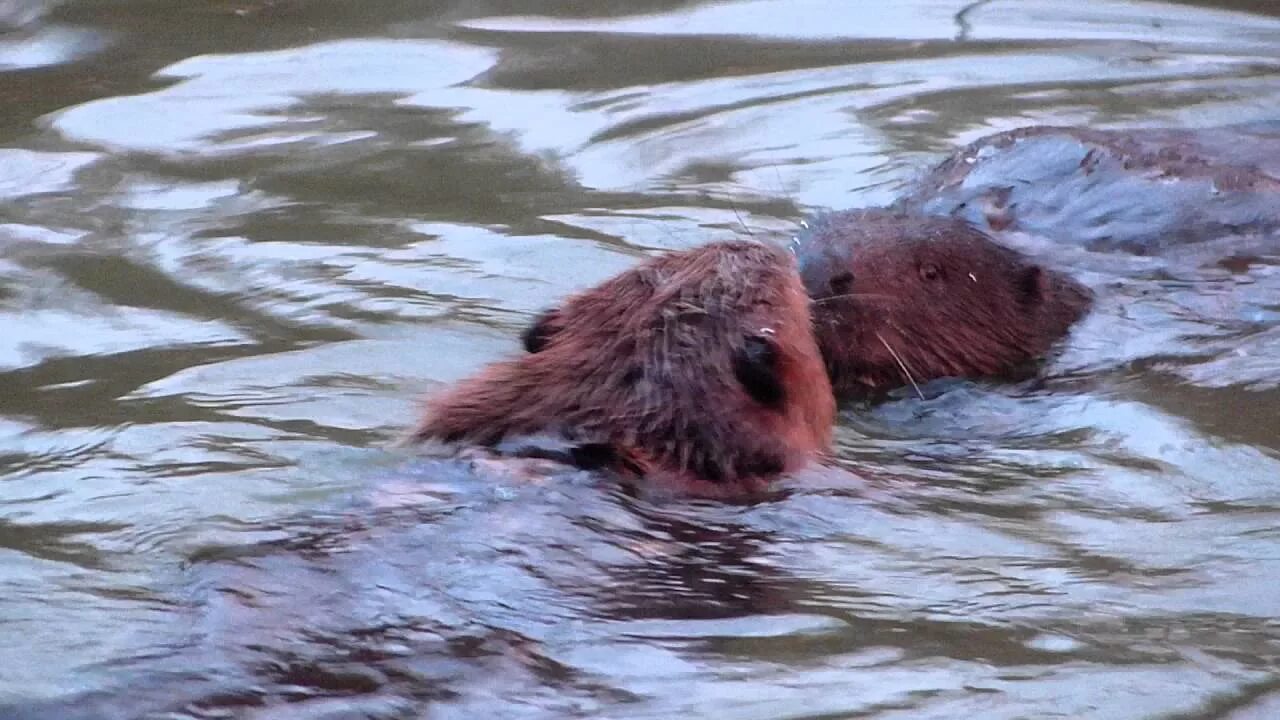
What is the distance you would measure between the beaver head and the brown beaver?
733 mm

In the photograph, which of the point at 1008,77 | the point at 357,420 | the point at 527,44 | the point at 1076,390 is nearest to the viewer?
the point at 357,420

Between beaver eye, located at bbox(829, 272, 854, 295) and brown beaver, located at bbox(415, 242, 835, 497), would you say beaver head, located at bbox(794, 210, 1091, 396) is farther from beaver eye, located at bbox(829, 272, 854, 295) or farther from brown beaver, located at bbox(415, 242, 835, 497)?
brown beaver, located at bbox(415, 242, 835, 497)

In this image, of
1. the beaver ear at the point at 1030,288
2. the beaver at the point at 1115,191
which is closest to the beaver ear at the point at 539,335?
Result: the beaver ear at the point at 1030,288

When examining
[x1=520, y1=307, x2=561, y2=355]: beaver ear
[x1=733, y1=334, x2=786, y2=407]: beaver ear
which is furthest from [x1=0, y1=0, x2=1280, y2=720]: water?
[x1=520, y1=307, x2=561, y2=355]: beaver ear

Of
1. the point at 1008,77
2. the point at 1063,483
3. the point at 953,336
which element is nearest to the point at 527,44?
the point at 1008,77

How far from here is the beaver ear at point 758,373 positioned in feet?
15.4

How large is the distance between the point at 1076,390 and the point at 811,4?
504 centimetres

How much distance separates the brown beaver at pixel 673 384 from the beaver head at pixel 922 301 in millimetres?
733

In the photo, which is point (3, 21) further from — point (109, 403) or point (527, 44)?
point (109, 403)

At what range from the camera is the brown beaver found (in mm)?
4527

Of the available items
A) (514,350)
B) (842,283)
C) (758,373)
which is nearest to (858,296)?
(842,283)

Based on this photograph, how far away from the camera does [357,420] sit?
5320 millimetres

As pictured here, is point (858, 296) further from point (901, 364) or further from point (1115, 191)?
point (1115, 191)

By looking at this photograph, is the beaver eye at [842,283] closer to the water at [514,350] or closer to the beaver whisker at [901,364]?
the beaver whisker at [901,364]
